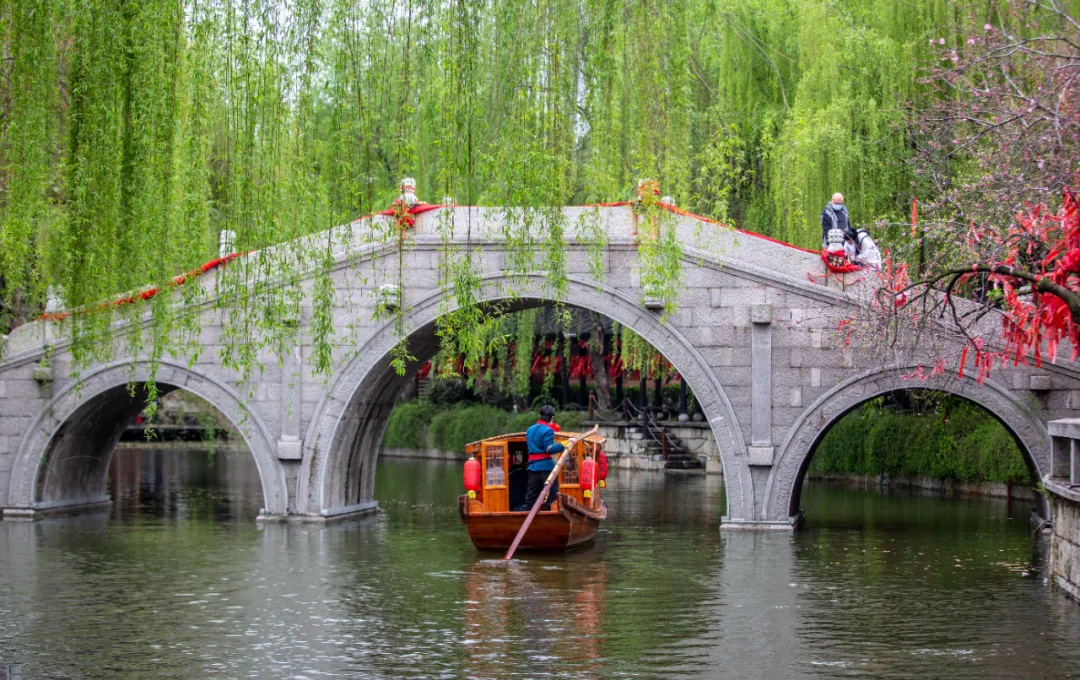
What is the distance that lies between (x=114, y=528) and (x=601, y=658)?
10.2 metres

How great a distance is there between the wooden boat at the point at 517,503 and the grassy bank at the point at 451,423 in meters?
15.6

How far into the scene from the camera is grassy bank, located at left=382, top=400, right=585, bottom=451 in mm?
33156

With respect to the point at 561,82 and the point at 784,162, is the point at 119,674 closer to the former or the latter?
the point at 561,82

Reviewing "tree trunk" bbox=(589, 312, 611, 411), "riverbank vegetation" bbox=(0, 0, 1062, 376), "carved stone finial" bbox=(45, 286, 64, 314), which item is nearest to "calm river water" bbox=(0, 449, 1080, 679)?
"riverbank vegetation" bbox=(0, 0, 1062, 376)

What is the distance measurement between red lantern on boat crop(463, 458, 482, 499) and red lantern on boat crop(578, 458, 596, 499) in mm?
1139

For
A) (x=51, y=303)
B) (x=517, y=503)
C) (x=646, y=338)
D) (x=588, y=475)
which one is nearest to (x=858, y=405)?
(x=646, y=338)

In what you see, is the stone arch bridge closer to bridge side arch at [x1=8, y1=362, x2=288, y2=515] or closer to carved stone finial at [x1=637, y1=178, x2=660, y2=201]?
bridge side arch at [x1=8, y1=362, x2=288, y2=515]

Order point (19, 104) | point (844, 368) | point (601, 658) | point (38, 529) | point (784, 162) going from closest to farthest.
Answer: point (19, 104) → point (601, 658) → point (844, 368) → point (38, 529) → point (784, 162)

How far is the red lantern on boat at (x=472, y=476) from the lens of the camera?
1580 cm

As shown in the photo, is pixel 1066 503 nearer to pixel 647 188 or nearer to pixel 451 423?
pixel 647 188

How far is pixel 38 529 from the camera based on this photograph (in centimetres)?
1745

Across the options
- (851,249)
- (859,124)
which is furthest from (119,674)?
(859,124)

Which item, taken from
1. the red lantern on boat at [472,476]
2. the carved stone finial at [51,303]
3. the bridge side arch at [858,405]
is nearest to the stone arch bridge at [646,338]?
the bridge side arch at [858,405]

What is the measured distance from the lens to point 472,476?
52.0ft
